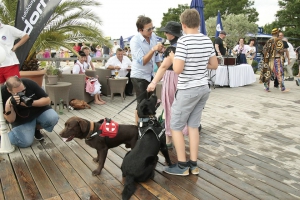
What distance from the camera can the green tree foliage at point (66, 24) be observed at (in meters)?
6.32

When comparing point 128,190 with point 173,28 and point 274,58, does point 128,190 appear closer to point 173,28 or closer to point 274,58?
point 173,28

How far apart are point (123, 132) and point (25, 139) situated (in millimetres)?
1426

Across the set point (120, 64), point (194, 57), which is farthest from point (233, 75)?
point (194, 57)

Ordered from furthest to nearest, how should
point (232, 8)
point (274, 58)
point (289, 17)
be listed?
1. point (232, 8)
2. point (289, 17)
3. point (274, 58)

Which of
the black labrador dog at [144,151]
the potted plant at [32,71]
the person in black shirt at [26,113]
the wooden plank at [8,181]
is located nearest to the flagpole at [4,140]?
the person in black shirt at [26,113]

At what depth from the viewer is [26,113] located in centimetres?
340

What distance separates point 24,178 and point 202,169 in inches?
71.0

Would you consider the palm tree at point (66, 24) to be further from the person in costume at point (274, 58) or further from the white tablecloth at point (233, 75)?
the person in costume at point (274, 58)

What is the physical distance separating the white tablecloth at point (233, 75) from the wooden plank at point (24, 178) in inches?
258

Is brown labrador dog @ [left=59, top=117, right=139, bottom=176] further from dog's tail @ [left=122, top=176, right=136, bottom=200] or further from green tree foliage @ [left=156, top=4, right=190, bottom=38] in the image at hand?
green tree foliage @ [left=156, top=4, right=190, bottom=38]

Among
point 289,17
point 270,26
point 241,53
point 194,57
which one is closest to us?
point 194,57

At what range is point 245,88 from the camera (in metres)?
8.37

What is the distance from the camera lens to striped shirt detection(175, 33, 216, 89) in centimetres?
229

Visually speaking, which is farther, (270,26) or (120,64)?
(270,26)
